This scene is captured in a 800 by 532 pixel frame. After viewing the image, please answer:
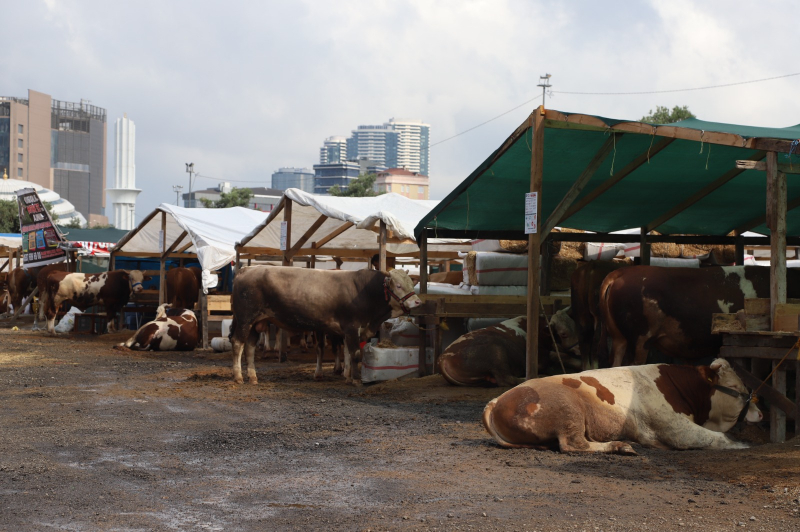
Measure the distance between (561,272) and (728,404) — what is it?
21.3ft

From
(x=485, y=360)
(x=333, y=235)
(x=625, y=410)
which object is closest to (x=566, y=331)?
(x=485, y=360)

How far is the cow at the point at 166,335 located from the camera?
17.9m

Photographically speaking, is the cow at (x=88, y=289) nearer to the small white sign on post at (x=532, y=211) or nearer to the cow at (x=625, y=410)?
the small white sign on post at (x=532, y=211)

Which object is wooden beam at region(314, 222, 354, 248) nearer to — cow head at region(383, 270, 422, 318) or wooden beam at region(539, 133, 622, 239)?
cow head at region(383, 270, 422, 318)

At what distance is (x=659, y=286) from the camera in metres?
9.09

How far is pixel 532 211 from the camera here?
30.5ft

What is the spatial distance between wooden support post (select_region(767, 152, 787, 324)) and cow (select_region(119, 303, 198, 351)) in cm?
1336

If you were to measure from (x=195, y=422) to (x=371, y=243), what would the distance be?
1075cm

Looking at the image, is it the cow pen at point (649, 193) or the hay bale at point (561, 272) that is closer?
the cow pen at point (649, 193)

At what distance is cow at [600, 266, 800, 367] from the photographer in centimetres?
905

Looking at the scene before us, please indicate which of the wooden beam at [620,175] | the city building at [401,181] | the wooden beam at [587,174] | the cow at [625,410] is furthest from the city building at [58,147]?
the cow at [625,410]

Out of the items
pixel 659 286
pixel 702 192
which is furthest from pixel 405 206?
pixel 659 286

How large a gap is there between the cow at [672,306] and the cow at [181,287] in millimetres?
15244

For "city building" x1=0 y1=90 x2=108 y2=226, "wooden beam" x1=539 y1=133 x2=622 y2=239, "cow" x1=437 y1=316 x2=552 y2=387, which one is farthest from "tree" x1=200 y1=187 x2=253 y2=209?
"city building" x1=0 y1=90 x2=108 y2=226
